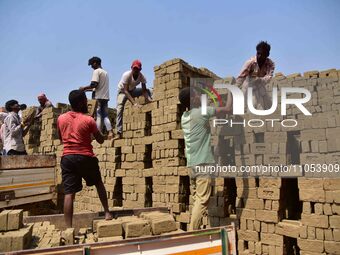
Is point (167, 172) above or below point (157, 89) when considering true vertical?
below

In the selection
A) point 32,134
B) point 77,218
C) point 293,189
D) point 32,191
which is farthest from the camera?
point 32,134

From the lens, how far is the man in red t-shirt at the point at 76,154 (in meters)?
4.40

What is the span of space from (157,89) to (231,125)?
92.7 inches

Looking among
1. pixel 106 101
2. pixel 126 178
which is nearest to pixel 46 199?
pixel 126 178

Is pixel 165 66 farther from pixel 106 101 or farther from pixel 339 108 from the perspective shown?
pixel 339 108

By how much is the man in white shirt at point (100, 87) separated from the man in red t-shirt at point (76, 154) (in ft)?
10.8

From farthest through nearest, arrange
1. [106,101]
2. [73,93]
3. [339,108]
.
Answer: [106,101]
[339,108]
[73,93]

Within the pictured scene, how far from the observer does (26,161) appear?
6625 mm

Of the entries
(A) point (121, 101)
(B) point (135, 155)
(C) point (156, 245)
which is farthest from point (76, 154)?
(A) point (121, 101)

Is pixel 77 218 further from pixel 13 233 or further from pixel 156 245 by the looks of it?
pixel 156 245

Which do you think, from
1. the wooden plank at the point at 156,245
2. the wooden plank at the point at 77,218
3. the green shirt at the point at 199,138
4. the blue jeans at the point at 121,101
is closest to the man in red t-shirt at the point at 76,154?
the wooden plank at the point at 77,218

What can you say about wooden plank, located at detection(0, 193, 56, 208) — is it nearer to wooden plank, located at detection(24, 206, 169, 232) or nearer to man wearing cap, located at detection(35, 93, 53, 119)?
wooden plank, located at detection(24, 206, 169, 232)

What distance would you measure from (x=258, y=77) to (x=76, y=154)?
3608 mm

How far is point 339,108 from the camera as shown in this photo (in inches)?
220
